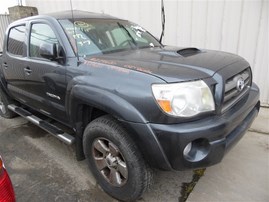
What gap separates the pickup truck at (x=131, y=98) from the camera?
1944 millimetres

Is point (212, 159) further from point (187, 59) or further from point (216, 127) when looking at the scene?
point (187, 59)

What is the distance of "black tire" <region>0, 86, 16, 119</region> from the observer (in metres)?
4.43

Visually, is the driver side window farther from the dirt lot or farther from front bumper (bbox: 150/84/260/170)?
front bumper (bbox: 150/84/260/170)

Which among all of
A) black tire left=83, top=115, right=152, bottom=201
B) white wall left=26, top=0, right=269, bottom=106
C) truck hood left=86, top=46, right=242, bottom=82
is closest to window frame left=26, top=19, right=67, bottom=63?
truck hood left=86, top=46, right=242, bottom=82

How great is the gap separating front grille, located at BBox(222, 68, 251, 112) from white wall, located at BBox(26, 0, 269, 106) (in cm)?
211

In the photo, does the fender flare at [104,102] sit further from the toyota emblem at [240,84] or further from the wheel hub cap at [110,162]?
the toyota emblem at [240,84]

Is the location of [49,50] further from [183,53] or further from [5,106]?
[5,106]

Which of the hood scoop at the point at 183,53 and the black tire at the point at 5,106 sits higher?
the hood scoop at the point at 183,53

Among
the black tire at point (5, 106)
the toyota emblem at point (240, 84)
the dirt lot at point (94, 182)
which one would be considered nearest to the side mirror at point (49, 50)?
the dirt lot at point (94, 182)

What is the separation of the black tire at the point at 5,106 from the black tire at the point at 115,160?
2570 mm

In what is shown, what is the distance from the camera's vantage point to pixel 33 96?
3.41m

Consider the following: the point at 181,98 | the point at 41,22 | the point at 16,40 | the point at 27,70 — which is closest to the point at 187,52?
the point at 181,98

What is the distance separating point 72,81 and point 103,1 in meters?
4.25

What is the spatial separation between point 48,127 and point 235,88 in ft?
7.47
